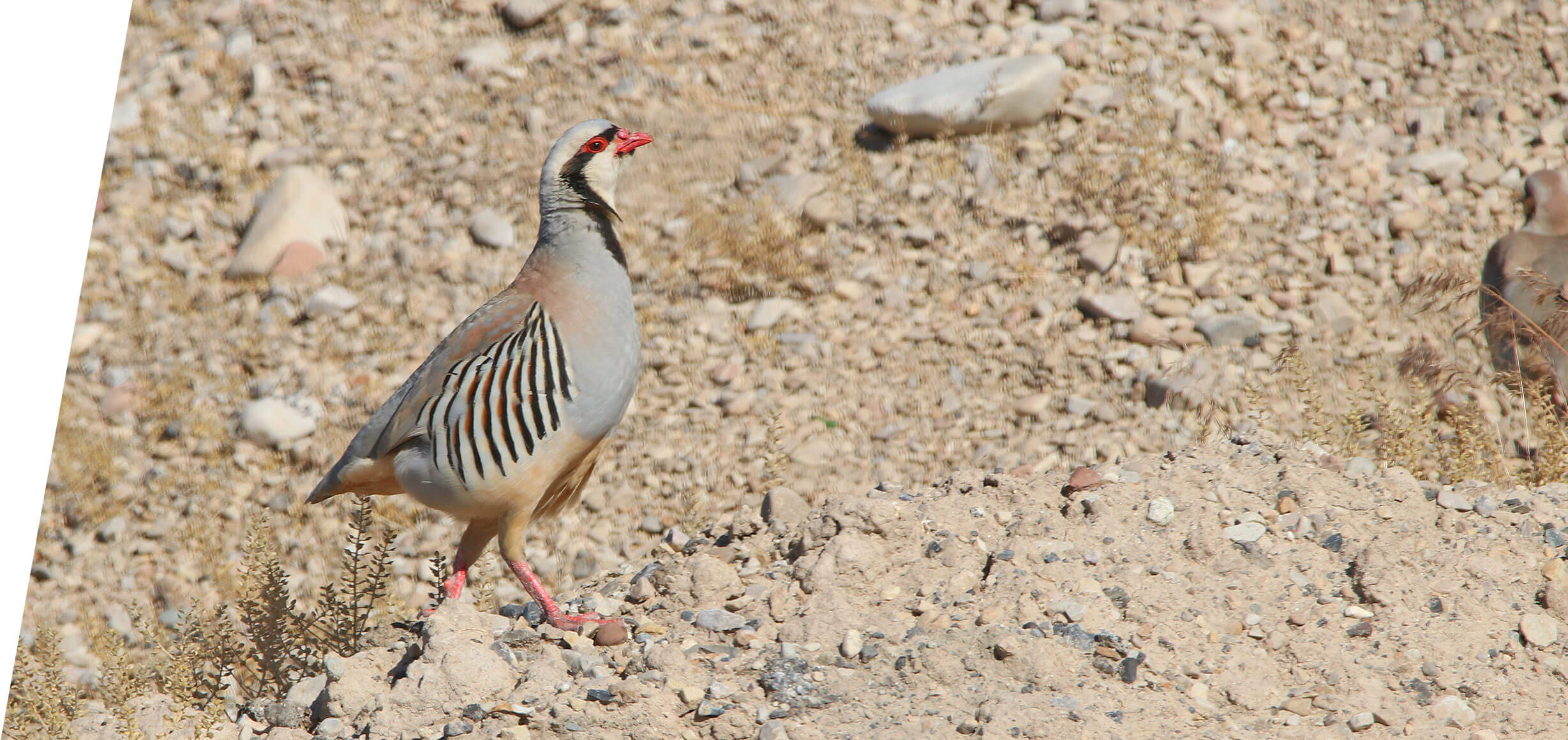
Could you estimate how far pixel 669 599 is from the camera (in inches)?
142

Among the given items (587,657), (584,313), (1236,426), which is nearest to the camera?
(587,657)

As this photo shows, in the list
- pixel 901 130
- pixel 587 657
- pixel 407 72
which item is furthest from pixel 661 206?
pixel 587 657

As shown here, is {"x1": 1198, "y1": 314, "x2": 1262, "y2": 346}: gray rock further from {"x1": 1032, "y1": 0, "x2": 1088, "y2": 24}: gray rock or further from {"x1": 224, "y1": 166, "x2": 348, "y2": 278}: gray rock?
{"x1": 224, "y1": 166, "x2": 348, "y2": 278}: gray rock

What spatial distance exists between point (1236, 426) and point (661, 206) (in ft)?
10.3

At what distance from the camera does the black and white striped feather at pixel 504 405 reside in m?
3.52

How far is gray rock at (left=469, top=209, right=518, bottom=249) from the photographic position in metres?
6.53

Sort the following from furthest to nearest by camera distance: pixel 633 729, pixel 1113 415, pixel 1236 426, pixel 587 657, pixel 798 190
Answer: pixel 798 190, pixel 1113 415, pixel 1236 426, pixel 587 657, pixel 633 729

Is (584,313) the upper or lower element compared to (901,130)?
upper

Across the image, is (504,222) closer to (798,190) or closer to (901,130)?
(798,190)

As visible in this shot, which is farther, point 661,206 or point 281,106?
point 281,106

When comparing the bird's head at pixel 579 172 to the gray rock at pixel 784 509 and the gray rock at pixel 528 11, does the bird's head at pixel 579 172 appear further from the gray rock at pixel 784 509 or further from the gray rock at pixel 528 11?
the gray rock at pixel 528 11

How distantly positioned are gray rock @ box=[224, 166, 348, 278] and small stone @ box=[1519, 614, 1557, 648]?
5.64 metres

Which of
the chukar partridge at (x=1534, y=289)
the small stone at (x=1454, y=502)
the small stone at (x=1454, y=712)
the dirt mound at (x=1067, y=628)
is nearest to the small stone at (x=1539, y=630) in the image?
the dirt mound at (x=1067, y=628)

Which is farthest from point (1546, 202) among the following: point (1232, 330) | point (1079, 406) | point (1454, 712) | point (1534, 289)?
point (1454, 712)
